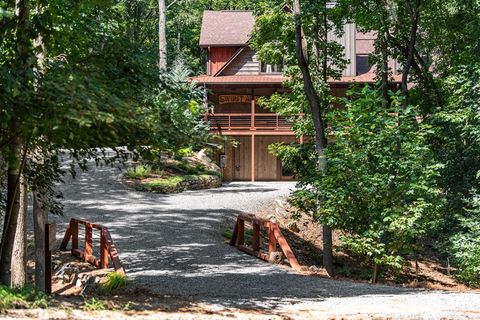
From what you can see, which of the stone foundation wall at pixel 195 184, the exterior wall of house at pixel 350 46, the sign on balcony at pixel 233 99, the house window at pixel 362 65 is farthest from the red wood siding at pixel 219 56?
the stone foundation wall at pixel 195 184

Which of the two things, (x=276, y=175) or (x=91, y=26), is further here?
(x=276, y=175)

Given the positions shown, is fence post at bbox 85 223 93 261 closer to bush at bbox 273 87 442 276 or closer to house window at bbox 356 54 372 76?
bush at bbox 273 87 442 276

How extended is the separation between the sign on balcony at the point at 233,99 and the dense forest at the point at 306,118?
500 inches

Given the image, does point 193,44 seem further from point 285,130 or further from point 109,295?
point 109,295

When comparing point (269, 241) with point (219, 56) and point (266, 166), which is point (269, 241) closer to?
point (266, 166)

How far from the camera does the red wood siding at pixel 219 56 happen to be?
135 feet

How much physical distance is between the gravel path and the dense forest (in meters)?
2.39

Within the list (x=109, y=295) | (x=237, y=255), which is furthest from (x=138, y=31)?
(x=109, y=295)

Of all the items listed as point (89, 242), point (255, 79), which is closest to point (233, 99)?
point (255, 79)

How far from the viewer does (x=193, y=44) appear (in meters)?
54.3

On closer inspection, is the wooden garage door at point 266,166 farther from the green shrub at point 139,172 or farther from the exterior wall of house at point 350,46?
the green shrub at point 139,172

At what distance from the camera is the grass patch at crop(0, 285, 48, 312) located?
28.2 ft

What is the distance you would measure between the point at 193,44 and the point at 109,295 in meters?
43.7

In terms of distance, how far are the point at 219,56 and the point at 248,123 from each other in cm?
534
